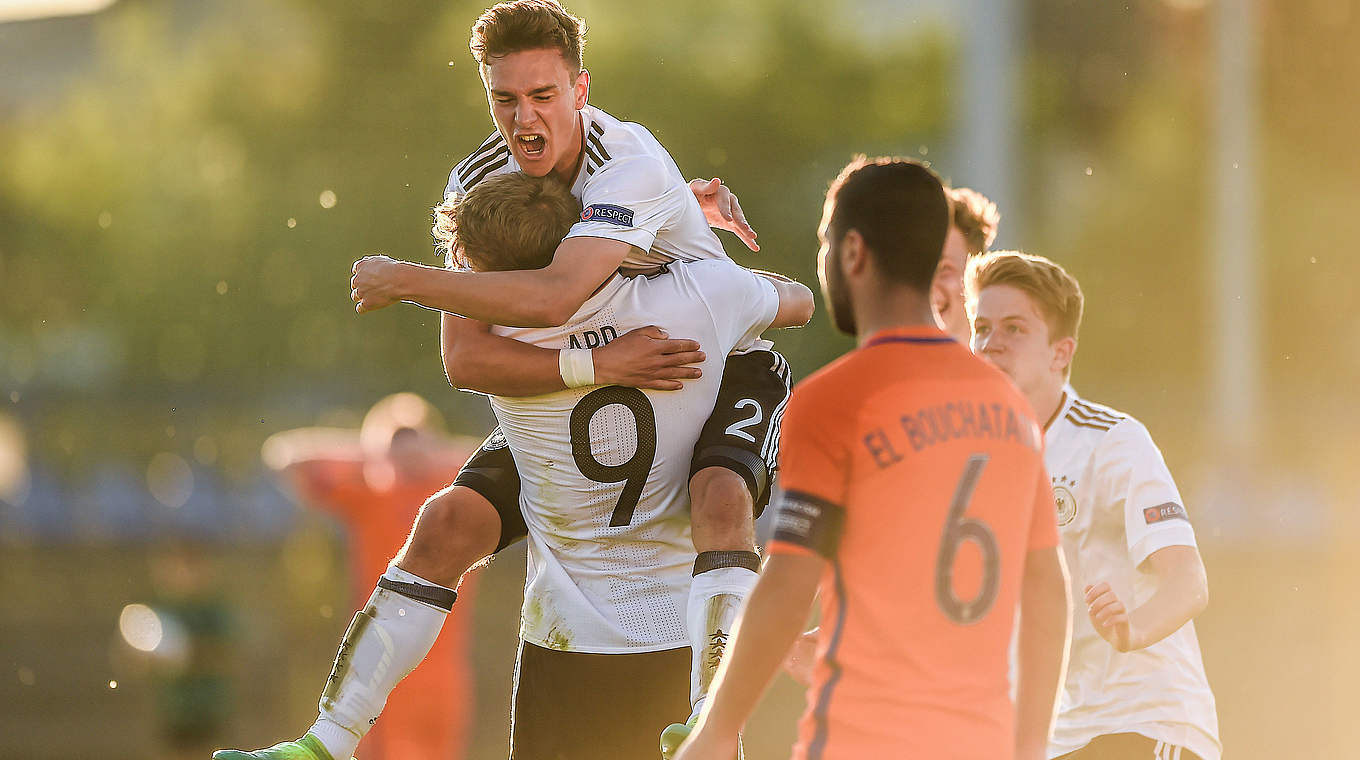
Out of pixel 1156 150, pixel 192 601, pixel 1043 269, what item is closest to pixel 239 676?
pixel 192 601

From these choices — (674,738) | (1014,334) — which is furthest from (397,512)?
(674,738)

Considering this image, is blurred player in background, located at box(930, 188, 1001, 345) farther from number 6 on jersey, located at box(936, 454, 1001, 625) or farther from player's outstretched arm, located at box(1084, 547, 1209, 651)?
number 6 on jersey, located at box(936, 454, 1001, 625)

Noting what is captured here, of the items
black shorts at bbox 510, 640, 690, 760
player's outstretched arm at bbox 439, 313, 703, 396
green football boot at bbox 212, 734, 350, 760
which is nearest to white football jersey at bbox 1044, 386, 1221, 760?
player's outstretched arm at bbox 439, 313, 703, 396

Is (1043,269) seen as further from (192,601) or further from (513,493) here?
(192,601)

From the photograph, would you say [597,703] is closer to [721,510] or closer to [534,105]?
[721,510]

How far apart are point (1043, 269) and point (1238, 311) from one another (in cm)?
2650

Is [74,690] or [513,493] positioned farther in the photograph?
[74,690]

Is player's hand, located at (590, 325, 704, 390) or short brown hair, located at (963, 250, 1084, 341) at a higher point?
short brown hair, located at (963, 250, 1084, 341)

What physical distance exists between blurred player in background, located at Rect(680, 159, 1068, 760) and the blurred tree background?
17765 millimetres

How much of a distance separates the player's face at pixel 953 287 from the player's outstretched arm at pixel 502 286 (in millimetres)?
931

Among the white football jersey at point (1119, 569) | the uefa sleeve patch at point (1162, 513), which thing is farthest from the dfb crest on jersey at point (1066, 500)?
the uefa sleeve patch at point (1162, 513)

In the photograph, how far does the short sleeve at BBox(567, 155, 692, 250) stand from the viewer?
13.8 ft

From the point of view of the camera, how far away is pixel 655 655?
4.69 metres

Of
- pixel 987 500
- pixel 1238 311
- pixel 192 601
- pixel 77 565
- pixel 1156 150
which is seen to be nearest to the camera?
pixel 987 500
